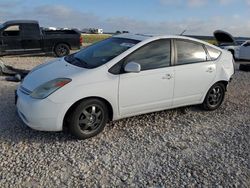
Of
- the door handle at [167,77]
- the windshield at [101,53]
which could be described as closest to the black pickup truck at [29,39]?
the windshield at [101,53]

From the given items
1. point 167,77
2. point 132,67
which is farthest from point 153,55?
point 132,67

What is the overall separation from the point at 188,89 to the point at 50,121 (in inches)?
103

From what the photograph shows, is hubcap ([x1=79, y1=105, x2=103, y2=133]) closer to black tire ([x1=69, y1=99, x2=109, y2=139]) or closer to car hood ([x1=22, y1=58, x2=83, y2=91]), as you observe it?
black tire ([x1=69, y1=99, x2=109, y2=139])

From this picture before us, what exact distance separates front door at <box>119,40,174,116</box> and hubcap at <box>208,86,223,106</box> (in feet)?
3.81

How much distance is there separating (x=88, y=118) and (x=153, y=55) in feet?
5.18

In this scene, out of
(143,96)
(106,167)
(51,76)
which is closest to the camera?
(106,167)

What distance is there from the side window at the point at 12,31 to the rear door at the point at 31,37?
286 mm

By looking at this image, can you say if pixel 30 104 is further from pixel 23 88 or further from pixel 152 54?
pixel 152 54

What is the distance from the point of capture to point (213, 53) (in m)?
6.17

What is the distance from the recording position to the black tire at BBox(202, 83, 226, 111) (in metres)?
6.22

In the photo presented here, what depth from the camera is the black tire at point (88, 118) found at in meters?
4.59

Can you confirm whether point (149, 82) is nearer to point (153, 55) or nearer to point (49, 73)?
point (153, 55)

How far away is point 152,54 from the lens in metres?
5.30

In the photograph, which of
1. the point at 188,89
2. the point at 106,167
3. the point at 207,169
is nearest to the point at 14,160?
the point at 106,167
